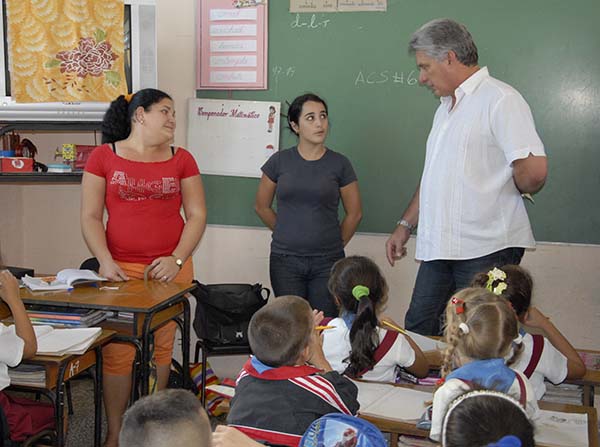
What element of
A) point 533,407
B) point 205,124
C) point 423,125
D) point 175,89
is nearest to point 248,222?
point 205,124

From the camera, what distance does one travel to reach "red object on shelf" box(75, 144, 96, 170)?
159 inches

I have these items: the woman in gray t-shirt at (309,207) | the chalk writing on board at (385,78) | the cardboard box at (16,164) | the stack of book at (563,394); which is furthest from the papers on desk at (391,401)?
the cardboard box at (16,164)

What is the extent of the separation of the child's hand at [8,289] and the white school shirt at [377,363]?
3.43 feet

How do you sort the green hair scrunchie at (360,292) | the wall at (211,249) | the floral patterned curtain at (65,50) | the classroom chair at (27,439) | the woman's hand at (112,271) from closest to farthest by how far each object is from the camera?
the classroom chair at (27,439) → the green hair scrunchie at (360,292) → the woman's hand at (112,271) → the wall at (211,249) → the floral patterned curtain at (65,50)

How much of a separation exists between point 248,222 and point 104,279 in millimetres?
1242

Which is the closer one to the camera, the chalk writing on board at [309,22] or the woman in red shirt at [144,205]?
the woman in red shirt at [144,205]

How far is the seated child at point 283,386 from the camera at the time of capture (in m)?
1.69

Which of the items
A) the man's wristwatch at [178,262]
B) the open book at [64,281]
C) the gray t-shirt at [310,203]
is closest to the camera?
the open book at [64,281]

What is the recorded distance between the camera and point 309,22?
3.92 metres

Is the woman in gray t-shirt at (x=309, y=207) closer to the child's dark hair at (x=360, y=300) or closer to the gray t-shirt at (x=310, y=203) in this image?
the gray t-shirt at (x=310, y=203)

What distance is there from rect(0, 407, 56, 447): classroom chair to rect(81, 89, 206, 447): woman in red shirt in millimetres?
653

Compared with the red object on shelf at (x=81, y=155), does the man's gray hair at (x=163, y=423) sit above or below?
below

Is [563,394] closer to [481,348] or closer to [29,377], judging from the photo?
[481,348]

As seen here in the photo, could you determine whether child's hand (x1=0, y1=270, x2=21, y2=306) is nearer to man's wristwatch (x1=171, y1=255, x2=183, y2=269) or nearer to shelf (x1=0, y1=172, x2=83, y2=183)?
man's wristwatch (x1=171, y1=255, x2=183, y2=269)
